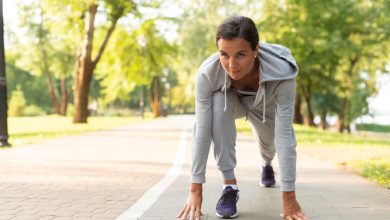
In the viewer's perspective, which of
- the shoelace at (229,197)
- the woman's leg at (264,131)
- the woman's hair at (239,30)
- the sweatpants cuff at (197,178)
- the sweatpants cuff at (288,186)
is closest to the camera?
the woman's hair at (239,30)

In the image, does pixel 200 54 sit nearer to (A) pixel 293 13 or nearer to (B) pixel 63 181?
(A) pixel 293 13

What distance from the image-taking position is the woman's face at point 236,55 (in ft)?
11.5

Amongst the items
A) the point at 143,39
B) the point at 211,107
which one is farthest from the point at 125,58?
the point at 211,107

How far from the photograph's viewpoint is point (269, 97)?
409 cm

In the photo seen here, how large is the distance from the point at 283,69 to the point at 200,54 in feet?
139

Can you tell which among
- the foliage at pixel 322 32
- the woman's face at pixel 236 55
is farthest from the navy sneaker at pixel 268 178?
the foliage at pixel 322 32

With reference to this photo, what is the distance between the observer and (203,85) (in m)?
4.03

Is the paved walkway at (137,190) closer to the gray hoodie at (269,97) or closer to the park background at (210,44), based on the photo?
the gray hoodie at (269,97)

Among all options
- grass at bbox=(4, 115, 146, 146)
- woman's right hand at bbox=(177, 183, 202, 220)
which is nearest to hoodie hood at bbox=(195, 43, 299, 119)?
woman's right hand at bbox=(177, 183, 202, 220)

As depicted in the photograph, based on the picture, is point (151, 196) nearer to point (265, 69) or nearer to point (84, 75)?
point (265, 69)

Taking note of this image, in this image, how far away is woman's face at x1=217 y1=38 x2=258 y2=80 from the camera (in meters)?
3.51

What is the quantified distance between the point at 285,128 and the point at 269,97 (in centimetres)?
32

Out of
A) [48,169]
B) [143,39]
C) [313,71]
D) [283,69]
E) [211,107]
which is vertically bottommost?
[48,169]

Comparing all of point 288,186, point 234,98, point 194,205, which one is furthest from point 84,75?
point 288,186
